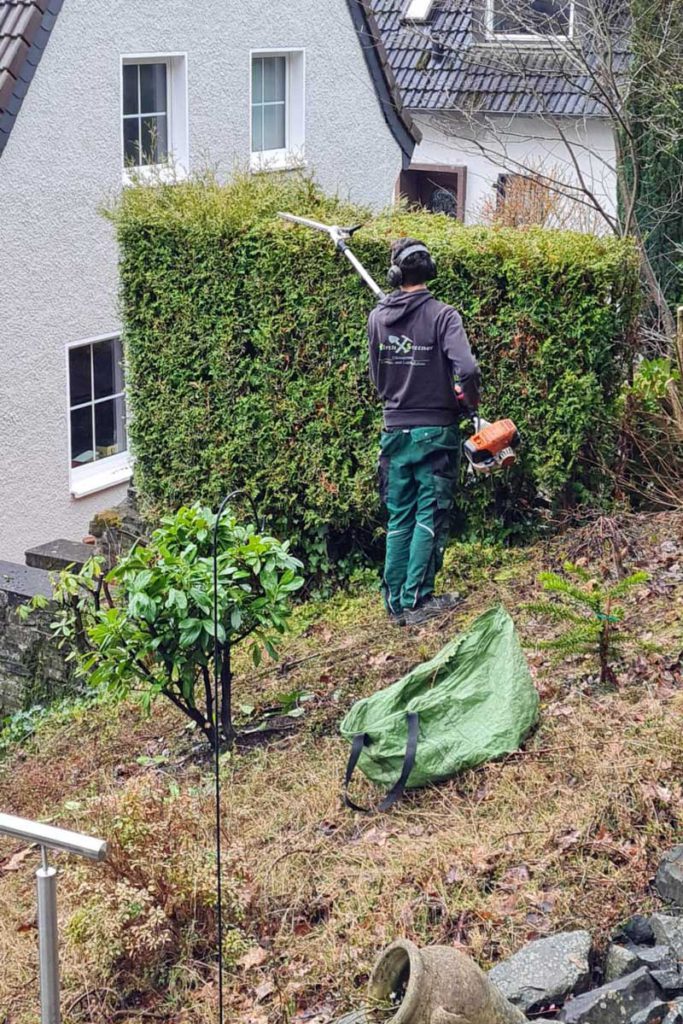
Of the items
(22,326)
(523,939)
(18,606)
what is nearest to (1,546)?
(22,326)

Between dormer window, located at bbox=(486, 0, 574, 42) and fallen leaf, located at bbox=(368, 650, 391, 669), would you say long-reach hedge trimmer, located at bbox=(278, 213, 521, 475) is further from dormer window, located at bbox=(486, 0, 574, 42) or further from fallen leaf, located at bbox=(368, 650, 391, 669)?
dormer window, located at bbox=(486, 0, 574, 42)

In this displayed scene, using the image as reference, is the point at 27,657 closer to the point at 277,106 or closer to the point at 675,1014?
the point at 675,1014

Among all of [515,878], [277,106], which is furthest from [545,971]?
[277,106]

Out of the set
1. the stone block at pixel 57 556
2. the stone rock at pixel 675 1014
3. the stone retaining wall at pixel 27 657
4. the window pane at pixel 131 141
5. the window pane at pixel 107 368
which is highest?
the window pane at pixel 131 141

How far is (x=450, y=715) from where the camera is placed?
5.95 metres

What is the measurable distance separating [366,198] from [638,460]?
28.4 ft

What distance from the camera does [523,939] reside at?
4707 mm

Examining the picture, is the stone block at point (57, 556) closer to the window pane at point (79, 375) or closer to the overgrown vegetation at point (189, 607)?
the window pane at point (79, 375)

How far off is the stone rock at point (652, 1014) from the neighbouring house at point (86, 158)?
818 centimetres

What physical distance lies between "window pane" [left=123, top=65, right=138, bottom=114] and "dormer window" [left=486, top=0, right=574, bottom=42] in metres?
3.32

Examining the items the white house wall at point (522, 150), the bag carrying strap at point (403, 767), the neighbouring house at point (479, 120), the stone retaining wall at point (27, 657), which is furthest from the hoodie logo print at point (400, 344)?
the white house wall at point (522, 150)

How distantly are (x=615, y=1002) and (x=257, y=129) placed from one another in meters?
12.4

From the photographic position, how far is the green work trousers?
7.75 metres

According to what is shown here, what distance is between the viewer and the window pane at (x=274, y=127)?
15.4 metres
